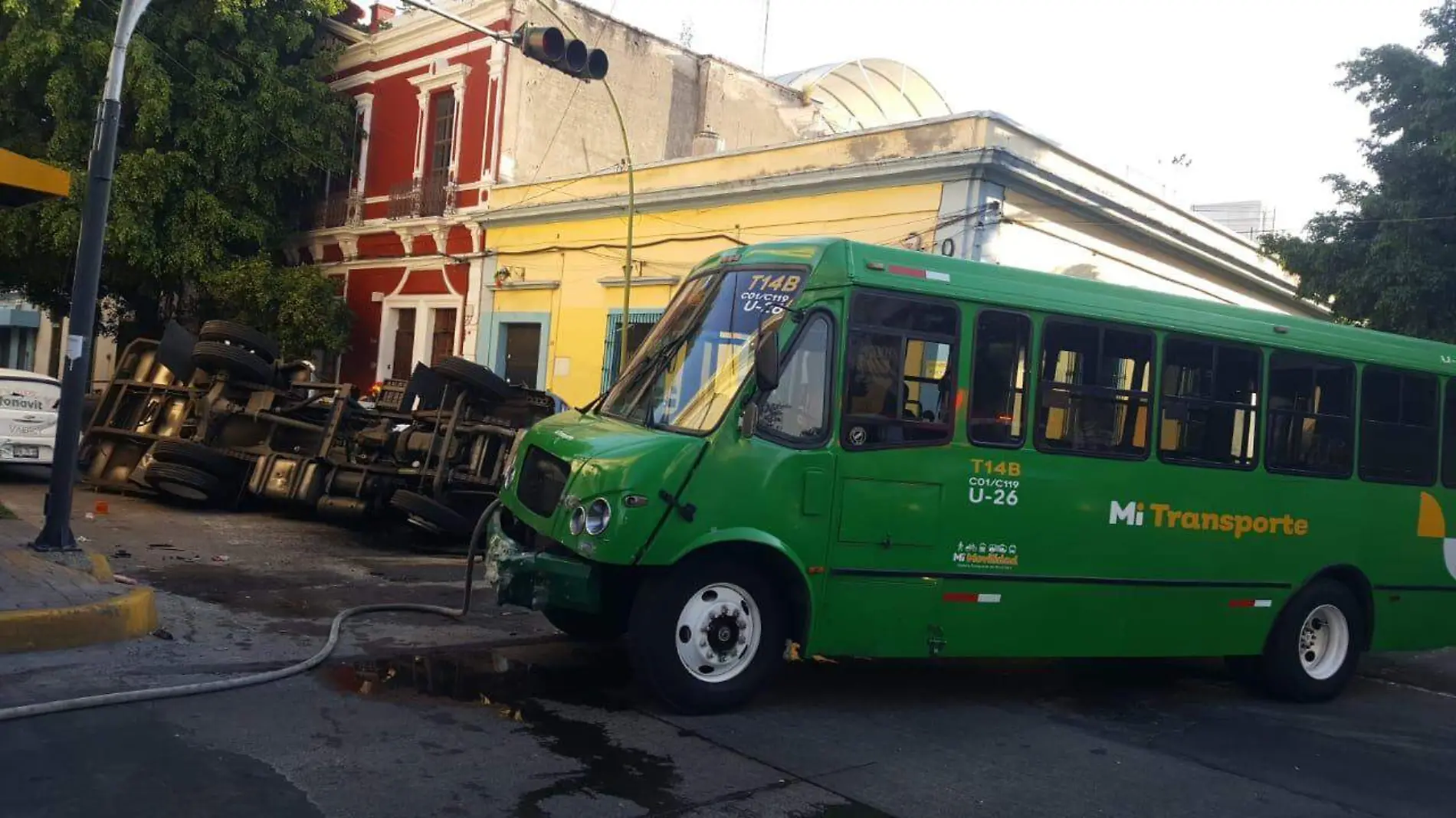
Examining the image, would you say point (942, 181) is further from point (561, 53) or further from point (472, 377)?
point (472, 377)

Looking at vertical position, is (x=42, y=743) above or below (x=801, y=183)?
below

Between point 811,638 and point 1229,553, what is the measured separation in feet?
10.5

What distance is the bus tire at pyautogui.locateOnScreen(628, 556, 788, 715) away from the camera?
6.06m

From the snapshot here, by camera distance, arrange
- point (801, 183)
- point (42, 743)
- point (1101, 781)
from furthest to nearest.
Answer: point (801, 183)
point (1101, 781)
point (42, 743)

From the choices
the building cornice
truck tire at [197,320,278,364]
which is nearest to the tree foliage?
the building cornice

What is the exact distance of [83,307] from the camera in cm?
834

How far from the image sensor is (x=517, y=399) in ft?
39.9

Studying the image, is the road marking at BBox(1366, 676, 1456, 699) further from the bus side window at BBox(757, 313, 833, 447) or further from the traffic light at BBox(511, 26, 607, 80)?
the traffic light at BBox(511, 26, 607, 80)

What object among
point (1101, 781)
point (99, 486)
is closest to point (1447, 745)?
point (1101, 781)

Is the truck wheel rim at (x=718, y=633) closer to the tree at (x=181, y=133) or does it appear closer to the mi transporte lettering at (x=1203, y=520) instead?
the mi transporte lettering at (x=1203, y=520)

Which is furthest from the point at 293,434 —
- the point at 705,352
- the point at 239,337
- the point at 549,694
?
the point at 705,352

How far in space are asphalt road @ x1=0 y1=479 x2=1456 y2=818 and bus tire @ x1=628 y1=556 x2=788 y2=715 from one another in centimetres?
17

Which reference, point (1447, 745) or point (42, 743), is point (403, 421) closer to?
point (42, 743)

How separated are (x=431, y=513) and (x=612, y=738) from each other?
5902 millimetres
